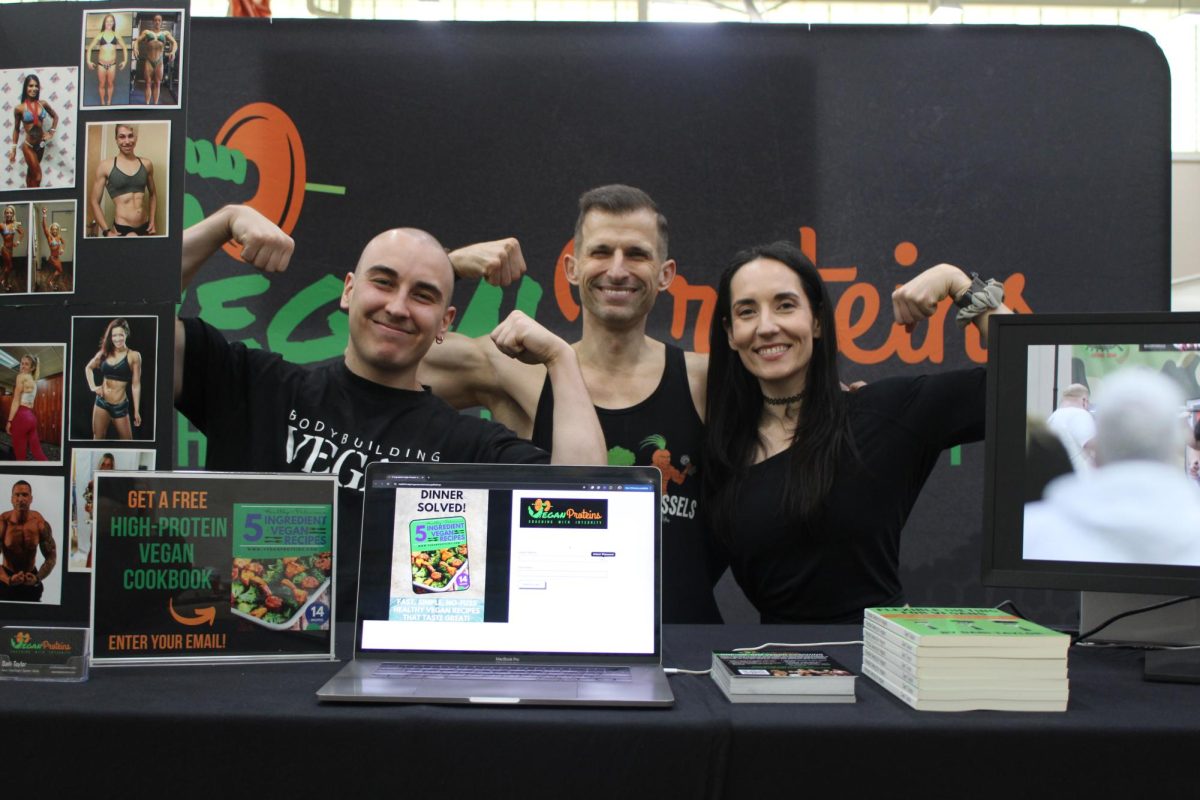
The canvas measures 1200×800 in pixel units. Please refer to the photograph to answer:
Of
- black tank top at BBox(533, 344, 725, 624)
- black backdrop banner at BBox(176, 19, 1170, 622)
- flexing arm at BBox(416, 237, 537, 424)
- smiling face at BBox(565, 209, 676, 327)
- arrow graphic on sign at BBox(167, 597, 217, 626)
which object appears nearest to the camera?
arrow graphic on sign at BBox(167, 597, 217, 626)

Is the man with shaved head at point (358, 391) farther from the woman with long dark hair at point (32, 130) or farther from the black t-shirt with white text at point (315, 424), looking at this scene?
the woman with long dark hair at point (32, 130)

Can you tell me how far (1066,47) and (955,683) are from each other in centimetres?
223

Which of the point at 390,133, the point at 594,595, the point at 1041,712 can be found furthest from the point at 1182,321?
the point at 390,133

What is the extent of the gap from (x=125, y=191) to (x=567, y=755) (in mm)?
1147

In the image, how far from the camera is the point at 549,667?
4.04ft

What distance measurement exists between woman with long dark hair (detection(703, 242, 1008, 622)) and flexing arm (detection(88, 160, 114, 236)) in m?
1.23

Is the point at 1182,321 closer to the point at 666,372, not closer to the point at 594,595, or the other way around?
the point at 594,595

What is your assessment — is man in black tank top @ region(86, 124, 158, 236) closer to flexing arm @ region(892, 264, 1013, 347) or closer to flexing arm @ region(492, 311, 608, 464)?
flexing arm @ region(492, 311, 608, 464)

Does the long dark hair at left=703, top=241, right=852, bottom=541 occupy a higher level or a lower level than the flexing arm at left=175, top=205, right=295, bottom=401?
lower

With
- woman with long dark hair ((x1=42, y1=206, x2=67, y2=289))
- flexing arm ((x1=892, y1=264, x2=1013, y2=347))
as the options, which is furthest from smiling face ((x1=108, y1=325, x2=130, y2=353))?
flexing arm ((x1=892, y1=264, x2=1013, y2=347))

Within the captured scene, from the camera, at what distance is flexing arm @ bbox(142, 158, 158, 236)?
1.51 meters

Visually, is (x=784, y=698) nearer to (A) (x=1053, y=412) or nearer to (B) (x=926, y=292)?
(A) (x=1053, y=412)

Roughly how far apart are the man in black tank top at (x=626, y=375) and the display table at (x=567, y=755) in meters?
1.10

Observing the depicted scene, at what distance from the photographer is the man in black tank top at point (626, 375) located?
7.16ft
